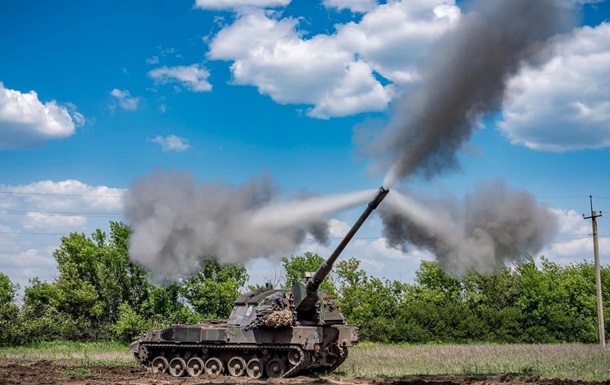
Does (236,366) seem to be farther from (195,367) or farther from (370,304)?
(370,304)

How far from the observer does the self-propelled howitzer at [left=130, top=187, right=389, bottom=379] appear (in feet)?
75.8

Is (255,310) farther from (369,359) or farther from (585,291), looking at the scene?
(585,291)

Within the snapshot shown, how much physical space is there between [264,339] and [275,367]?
3.12 feet

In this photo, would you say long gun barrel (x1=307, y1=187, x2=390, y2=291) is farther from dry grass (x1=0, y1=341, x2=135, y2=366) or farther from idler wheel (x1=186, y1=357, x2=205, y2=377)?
dry grass (x1=0, y1=341, x2=135, y2=366)

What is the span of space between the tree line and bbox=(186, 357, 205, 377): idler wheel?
68.5 feet

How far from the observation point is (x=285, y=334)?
23.2 meters

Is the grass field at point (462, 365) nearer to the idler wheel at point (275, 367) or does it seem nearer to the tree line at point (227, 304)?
the idler wheel at point (275, 367)

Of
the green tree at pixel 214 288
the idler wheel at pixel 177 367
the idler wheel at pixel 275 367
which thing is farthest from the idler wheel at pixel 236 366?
the green tree at pixel 214 288

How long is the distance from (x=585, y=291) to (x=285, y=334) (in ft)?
120

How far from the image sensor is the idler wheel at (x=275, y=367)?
23.3 metres

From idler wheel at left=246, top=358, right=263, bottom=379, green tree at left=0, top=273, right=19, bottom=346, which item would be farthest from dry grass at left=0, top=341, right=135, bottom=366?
idler wheel at left=246, top=358, right=263, bottom=379

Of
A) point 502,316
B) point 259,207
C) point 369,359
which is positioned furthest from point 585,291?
point 259,207

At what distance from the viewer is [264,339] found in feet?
76.5

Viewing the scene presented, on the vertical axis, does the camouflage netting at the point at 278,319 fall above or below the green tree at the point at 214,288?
below
